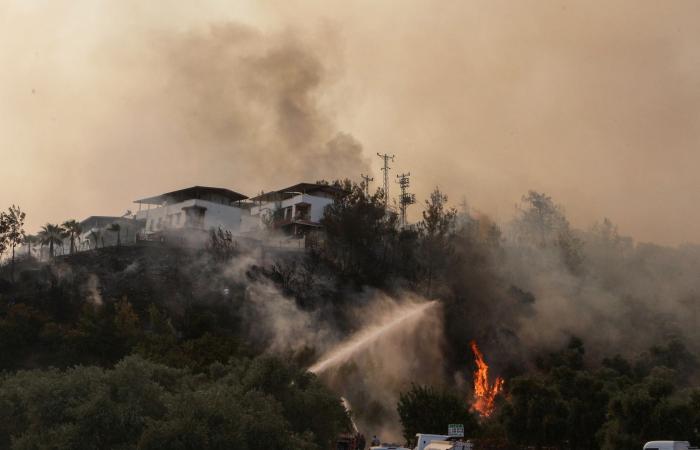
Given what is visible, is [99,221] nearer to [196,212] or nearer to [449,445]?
[196,212]

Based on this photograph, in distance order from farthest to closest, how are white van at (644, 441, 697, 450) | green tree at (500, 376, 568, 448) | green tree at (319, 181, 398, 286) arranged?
green tree at (319, 181, 398, 286), green tree at (500, 376, 568, 448), white van at (644, 441, 697, 450)

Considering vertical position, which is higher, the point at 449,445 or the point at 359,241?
the point at 359,241

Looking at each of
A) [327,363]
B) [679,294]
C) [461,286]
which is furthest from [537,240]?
[327,363]

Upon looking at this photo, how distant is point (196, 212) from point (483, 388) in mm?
61021

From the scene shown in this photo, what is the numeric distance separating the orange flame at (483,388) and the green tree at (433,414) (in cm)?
2034

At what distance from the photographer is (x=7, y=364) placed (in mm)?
77062

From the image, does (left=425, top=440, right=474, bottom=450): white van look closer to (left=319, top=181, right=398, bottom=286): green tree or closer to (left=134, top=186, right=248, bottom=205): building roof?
(left=319, top=181, right=398, bottom=286): green tree

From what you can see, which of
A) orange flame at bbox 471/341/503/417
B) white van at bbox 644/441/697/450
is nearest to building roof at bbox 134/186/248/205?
orange flame at bbox 471/341/503/417

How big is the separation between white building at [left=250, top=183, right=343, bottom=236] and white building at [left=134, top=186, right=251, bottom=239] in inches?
191

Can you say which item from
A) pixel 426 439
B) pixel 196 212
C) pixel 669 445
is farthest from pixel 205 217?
pixel 669 445

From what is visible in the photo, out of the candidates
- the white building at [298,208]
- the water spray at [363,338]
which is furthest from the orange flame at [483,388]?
the white building at [298,208]

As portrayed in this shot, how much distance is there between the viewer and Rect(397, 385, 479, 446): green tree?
58.3 m

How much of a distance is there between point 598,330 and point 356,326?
32580mm

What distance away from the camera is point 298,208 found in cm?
13300
